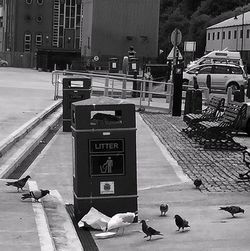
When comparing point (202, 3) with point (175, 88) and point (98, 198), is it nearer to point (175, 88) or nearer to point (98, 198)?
point (175, 88)

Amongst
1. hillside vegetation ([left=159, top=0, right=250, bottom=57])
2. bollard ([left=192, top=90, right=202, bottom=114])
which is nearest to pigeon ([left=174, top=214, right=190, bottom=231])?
bollard ([left=192, top=90, right=202, bottom=114])

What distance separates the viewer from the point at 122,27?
8069cm

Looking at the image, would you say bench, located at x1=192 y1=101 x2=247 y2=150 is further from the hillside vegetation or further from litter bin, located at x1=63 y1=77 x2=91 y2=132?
the hillside vegetation

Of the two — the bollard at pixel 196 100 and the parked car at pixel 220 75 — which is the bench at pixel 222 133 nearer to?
the bollard at pixel 196 100

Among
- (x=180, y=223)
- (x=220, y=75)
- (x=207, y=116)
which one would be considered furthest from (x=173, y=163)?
(x=220, y=75)

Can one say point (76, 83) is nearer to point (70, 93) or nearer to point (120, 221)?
point (70, 93)

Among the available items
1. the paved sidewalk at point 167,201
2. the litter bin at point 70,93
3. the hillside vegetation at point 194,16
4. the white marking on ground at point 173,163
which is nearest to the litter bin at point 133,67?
the litter bin at point 70,93

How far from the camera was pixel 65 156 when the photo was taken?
48.0 ft

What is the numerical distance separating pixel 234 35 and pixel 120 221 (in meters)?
95.8

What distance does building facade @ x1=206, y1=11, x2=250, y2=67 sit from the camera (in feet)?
314

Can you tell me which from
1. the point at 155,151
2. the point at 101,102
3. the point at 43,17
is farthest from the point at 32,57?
the point at 101,102

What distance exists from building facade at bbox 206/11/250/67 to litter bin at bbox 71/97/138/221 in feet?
273

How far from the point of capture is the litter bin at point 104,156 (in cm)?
830

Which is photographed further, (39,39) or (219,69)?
(39,39)
